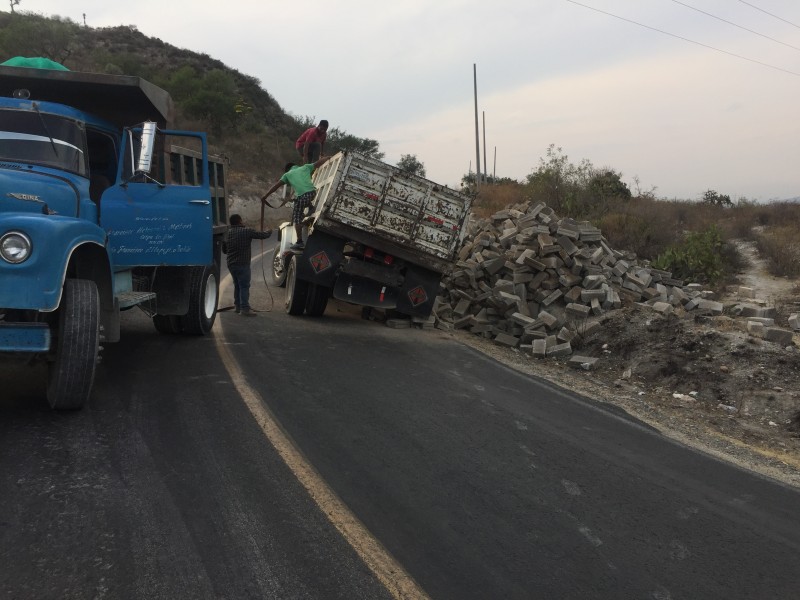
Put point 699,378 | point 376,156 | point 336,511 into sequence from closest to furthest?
1. point 336,511
2. point 699,378
3. point 376,156

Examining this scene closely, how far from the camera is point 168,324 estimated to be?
8.59 metres

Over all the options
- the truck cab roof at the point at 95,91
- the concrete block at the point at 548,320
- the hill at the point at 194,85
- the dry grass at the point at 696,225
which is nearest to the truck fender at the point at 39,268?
the truck cab roof at the point at 95,91

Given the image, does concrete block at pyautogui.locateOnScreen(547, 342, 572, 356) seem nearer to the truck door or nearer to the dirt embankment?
the dirt embankment

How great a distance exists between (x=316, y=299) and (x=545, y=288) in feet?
16.0

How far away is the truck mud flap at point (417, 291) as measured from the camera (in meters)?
11.0

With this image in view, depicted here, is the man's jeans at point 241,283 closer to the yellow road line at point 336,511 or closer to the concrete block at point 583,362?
the yellow road line at point 336,511

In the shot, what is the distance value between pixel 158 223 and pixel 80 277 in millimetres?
1609

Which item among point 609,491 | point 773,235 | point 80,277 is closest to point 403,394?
point 609,491

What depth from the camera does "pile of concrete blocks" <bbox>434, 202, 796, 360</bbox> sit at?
39.5 feet

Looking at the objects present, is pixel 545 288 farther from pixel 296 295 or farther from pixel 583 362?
pixel 296 295

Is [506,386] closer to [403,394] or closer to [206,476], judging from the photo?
[403,394]

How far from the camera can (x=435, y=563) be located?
3.40m

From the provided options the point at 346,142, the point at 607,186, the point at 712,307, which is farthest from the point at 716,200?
the point at 346,142

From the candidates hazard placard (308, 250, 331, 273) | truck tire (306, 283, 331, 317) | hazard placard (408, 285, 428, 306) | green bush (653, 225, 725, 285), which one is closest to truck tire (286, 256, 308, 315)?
truck tire (306, 283, 331, 317)
